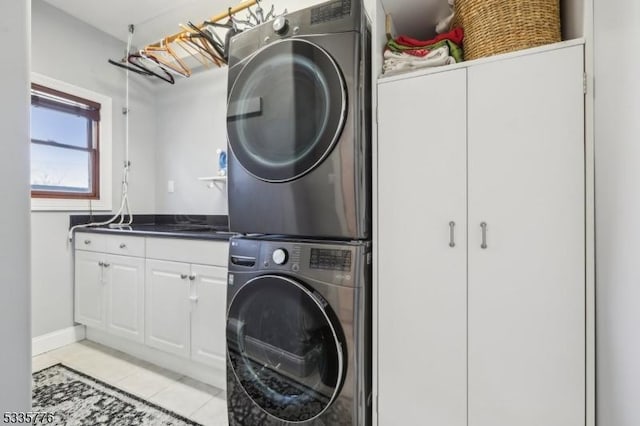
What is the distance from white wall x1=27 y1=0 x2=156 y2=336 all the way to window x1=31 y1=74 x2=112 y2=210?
0.25 ft

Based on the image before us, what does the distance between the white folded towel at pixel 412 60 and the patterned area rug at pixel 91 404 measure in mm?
1950

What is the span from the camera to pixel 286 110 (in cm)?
126

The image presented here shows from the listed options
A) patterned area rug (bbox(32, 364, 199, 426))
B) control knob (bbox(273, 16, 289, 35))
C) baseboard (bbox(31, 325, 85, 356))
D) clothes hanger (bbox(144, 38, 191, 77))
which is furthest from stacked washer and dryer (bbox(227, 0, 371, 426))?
baseboard (bbox(31, 325, 85, 356))

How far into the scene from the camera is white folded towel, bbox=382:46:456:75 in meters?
1.17

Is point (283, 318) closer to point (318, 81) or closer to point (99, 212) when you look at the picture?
point (318, 81)

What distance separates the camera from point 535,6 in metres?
1.04

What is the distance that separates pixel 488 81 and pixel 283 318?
1.21 meters

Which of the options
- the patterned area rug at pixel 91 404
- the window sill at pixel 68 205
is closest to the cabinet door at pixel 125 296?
the patterned area rug at pixel 91 404

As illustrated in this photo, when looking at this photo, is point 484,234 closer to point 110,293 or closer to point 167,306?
point 167,306

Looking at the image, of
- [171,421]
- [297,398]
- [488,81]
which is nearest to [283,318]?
[297,398]

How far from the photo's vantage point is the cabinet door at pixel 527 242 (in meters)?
0.95

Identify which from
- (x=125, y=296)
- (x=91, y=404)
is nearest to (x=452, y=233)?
(x=91, y=404)

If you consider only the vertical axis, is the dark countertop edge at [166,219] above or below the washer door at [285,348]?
above

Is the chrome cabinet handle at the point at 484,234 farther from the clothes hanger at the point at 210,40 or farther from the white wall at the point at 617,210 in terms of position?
the clothes hanger at the point at 210,40
